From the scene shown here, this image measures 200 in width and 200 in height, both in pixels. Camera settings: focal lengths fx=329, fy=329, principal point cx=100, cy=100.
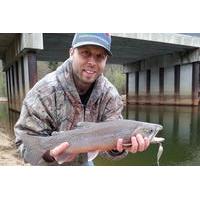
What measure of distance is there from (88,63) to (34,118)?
54cm

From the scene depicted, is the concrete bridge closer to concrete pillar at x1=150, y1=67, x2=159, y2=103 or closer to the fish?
concrete pillar at x1=150, y1=67, x2=159, y2=103

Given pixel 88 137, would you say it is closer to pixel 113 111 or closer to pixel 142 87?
pixel 113 111

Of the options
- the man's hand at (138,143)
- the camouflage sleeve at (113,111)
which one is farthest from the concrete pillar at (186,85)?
the man's hand at (138,143)

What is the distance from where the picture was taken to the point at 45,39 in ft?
53.1

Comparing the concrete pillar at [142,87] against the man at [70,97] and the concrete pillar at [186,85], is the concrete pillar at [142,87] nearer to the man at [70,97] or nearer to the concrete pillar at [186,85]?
the concrete pillar at [186,85]

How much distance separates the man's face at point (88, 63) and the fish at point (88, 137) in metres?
0.33

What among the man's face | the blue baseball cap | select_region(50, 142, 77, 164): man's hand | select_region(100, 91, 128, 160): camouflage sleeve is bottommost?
select_region(50, 142, 77, 164): man's hand

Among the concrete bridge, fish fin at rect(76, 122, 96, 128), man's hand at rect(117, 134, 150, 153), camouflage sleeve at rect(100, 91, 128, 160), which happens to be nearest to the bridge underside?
the concrete bridge

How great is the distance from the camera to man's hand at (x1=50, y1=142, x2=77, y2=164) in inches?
90.2

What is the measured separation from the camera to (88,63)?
7.38 feet

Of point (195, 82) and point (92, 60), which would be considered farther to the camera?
point (195, 82)

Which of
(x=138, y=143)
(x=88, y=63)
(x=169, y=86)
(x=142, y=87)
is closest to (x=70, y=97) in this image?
(x=88, y=63)

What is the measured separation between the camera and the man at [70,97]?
7.50 feet

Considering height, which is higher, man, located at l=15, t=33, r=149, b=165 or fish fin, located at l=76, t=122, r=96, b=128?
man, located at l=15, t=33, r=149, b=165
